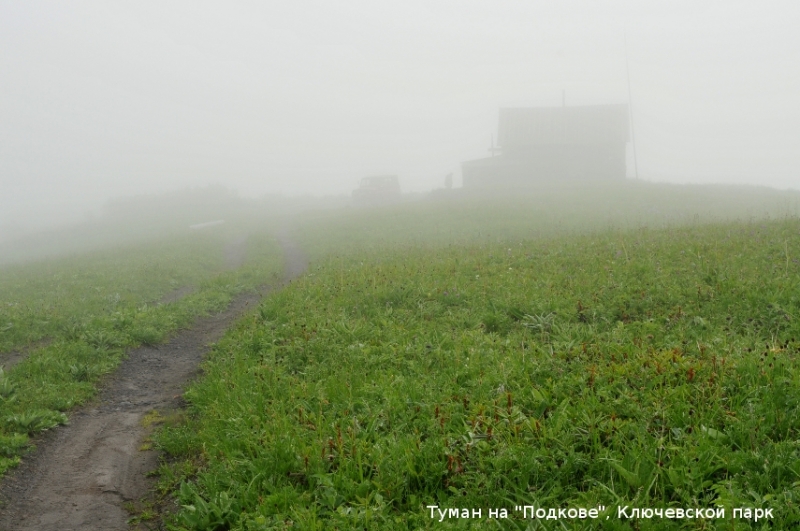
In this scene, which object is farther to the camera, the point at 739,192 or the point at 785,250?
the point at 739,192

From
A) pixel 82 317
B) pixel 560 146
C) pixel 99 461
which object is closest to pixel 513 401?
pixel 99 461

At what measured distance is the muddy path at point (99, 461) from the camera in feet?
18.2

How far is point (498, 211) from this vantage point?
119ft

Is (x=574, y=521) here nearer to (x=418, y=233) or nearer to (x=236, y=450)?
(x=236, y=450)

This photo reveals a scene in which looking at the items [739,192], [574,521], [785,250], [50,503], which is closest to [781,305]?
[785,250]

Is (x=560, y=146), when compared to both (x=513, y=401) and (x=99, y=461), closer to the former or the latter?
(x=513, y=401)

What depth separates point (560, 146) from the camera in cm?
6406

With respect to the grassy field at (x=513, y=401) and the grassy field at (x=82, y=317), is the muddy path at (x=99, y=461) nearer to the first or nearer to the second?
the grassy field at (x=82, y=317)

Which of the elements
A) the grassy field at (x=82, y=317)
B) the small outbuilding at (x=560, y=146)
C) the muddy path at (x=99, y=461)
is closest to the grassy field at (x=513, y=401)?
the muddy path at (x=99, y=461)

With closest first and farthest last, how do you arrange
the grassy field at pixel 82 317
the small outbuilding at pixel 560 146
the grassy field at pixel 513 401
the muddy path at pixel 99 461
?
the grassy field at pixel 513 401
the muddy path at pixel 99 461
the grassy field at pixel 82 317
the small outbuilding at pixel 560 146

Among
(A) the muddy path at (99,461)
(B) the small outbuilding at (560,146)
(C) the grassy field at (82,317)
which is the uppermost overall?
(B) the small outbuilding at (560,146)

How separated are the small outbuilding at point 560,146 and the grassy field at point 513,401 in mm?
54043

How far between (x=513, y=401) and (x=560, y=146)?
2478 inches

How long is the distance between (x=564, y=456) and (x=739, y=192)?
5036 cm
